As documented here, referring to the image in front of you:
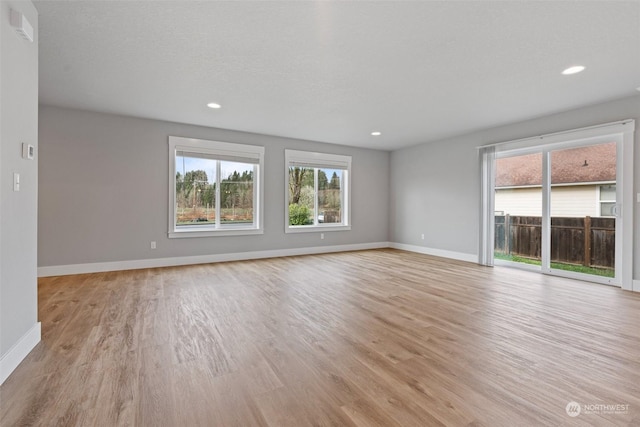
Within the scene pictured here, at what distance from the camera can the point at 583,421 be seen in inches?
58.3

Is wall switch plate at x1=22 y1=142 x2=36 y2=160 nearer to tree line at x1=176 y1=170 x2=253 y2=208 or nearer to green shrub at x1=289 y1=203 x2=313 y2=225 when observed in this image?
tree line at x1=176 y1=170 x2=253 y2=208

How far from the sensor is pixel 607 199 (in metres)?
4.26

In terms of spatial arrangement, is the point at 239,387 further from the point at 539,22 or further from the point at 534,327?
the point at 539,22

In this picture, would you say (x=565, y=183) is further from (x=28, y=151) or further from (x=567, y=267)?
(x=28, y=151)

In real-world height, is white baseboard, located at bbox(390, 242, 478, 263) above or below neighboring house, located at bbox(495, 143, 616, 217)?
below

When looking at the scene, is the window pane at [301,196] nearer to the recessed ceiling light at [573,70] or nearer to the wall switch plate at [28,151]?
the wall switch plate at [28,151]

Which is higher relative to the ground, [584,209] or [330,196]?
[330,196]

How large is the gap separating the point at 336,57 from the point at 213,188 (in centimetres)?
381

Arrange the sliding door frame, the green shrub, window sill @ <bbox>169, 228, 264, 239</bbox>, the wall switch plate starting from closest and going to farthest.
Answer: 1. the wall switch plate
2. the sliding door frame
3. window sill @ <bbox>169, 228, 264, 239</bbox>
4. the green shrub

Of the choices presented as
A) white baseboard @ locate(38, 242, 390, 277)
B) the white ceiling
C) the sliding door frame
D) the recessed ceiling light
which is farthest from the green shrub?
the recessed ceiling light

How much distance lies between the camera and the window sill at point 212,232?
17.6 feet

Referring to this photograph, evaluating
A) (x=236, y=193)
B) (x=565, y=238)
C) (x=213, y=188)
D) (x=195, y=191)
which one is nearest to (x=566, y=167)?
(x=565, y=238)

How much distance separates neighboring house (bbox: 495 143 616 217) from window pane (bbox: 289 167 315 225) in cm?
390

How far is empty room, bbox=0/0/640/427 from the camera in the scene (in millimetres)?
1780
